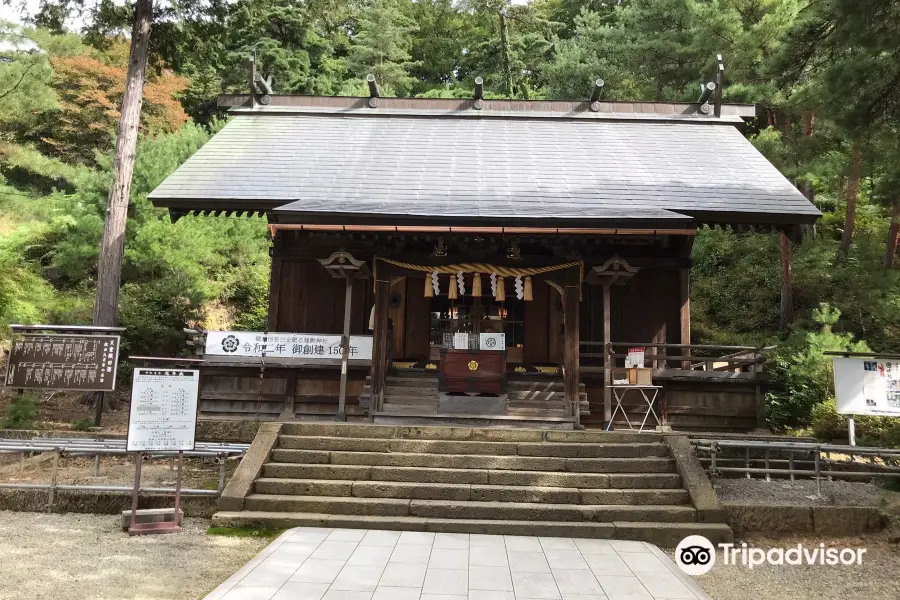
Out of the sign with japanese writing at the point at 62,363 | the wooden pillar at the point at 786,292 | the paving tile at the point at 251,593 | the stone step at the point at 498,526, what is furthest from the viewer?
the wooden pillar at the point at 786,292

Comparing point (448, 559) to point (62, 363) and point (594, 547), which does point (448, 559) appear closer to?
point (594, 547)

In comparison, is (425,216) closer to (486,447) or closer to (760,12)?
(486,447)

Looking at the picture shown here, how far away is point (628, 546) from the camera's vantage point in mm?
5457

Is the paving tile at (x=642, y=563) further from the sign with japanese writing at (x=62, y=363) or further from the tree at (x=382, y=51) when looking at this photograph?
the tree at (x=382, y=51)

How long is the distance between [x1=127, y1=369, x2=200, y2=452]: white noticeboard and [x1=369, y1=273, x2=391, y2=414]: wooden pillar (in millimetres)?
3187

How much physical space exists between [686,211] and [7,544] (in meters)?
10.2

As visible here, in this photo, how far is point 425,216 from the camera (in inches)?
337

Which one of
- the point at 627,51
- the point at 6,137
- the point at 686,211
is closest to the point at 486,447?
the point at 686,211

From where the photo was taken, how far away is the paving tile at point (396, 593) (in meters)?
4.06

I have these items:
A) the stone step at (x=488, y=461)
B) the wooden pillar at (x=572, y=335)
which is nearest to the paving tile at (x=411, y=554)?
the stone step at (x=488, y=461)

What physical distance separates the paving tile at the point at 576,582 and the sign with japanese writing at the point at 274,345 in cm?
515

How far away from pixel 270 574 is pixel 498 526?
7.86ft

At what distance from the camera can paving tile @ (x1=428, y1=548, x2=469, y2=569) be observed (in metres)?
4.74

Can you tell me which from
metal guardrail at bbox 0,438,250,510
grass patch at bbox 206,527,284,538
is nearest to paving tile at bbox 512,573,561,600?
grass patch at bbox 206,527,284,538
